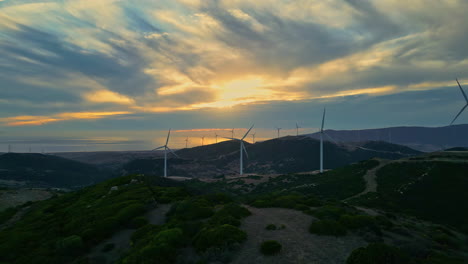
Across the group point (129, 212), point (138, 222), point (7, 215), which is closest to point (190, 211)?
point (138, 222)

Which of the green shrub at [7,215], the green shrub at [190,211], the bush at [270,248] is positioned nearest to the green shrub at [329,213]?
the bush at [270,248]

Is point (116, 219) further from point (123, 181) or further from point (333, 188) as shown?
point (333, 188)

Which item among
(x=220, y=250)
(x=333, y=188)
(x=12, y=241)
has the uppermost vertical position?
(x=220, y=250)

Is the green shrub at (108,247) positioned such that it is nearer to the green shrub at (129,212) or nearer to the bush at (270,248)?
the green shrub at (129,212)

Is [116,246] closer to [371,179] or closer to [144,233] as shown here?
[144,233]

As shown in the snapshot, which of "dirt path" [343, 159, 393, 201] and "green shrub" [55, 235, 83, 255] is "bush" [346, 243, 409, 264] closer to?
"green shrub" [55, 235, 83, 255]

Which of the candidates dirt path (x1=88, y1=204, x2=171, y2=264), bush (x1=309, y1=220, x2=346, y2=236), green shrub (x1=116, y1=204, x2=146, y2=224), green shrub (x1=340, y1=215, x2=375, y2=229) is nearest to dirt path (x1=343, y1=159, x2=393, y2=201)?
green shrub (x1=340, y1=215, x2=375, y2=229)

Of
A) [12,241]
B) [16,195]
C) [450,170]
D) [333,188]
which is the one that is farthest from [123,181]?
[450,170]
